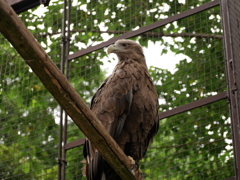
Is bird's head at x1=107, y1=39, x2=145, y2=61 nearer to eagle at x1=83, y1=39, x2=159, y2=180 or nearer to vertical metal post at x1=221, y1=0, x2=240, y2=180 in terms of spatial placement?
eagle at x1=83, y1=39, x2=159, y2=180

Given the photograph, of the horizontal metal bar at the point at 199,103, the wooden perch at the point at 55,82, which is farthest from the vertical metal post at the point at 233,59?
the wooden perch at the point at 55,82

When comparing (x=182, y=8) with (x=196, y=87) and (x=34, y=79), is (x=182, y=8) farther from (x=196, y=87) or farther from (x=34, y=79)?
(x=34, y=79)

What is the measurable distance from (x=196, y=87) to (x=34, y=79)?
3.15 m

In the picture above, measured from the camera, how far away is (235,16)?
588 centimetres

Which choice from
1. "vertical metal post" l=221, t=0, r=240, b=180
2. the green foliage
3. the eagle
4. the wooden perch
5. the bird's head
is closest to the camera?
the wooden perch

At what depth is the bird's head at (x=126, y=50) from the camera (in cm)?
573

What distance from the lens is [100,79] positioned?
9.34m

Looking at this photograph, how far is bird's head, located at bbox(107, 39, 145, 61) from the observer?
573 centimetres

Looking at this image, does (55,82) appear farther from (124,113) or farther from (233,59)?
(233,59)

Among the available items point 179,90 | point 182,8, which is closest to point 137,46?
point 179,90

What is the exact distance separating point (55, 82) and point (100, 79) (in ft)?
19.9

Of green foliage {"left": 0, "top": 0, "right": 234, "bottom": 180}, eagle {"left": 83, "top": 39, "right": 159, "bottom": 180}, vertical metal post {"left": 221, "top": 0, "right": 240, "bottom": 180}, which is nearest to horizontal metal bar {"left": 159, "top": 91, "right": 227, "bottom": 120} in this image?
vertical metal post {"left": 221, "top": 0, "right": 240, "bottom": 180}

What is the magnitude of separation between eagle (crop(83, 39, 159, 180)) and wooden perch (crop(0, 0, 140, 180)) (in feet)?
2.09

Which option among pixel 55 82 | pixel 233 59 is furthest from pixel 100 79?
pixel 55 82
